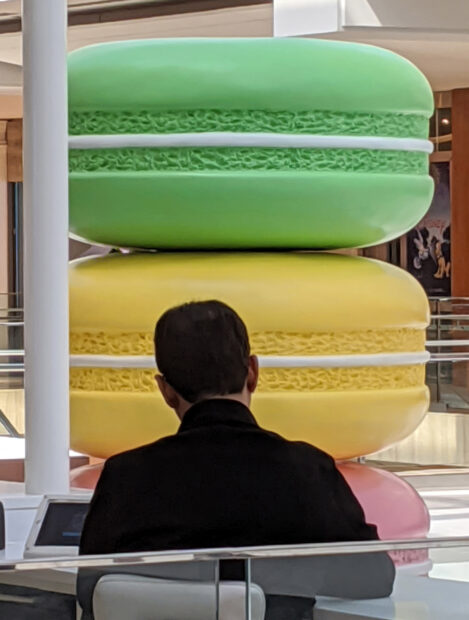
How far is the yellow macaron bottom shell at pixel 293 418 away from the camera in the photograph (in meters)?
2.47

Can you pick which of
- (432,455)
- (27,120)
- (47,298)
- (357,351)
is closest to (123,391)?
(47,298)

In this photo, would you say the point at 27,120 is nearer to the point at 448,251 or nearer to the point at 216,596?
the point at 216,596

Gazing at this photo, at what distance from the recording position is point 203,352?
2016 millimetres

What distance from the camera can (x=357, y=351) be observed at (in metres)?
2.56

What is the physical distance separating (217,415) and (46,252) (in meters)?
0.87

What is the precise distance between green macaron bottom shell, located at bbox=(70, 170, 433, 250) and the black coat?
→ 0.61 meters

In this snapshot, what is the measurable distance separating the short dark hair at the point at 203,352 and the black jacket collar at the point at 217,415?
0.03 m

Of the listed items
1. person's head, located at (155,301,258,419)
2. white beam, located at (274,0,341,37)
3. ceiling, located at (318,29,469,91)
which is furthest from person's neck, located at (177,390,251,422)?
ceiling, located at (318,29,469,91)

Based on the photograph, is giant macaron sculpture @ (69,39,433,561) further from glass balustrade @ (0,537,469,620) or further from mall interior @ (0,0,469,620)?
glass balustrade @ (0,537,469,620)

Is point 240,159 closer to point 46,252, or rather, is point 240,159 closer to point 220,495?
point 46,252

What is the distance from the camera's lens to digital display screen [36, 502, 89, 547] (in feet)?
6.95

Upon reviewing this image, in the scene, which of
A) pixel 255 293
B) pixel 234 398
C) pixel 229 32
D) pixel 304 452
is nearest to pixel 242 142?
pixel 255 293

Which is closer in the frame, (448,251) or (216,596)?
(216,596)

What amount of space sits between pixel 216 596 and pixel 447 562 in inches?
11.6
